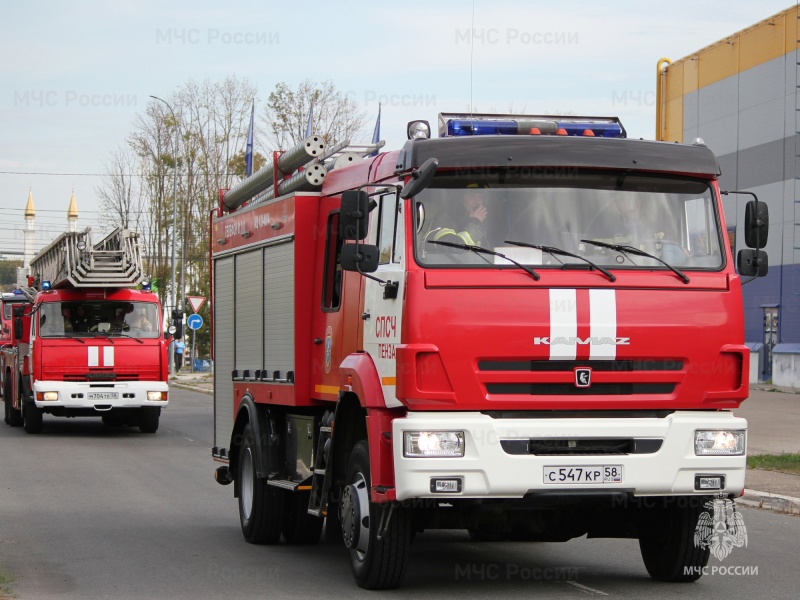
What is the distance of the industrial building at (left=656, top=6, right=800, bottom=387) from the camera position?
110 feet

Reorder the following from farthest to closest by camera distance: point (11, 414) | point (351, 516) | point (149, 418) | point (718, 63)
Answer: point (718, 63) → point (11, 414) → point (149, 418) → point (351, 516)

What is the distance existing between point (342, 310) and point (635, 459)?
2.34 metres

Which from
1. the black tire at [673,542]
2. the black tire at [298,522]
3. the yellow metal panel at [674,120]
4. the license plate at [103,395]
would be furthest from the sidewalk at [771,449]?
the yellow metal panel at [674,120]

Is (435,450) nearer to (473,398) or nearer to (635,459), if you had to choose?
(473,398)

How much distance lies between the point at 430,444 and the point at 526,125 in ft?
7.85

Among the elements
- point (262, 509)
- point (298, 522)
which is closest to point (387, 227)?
point (262, 509)

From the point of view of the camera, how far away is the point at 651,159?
26.1 ft

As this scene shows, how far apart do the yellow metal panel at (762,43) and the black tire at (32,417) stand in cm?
2098

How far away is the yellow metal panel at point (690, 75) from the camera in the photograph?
126ft

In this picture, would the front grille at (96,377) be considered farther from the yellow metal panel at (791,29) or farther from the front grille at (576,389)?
the yellow metal panel at (791,29)

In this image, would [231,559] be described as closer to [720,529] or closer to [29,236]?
[720,529]

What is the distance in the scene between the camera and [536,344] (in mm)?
7484

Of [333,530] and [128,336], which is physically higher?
[128,336]

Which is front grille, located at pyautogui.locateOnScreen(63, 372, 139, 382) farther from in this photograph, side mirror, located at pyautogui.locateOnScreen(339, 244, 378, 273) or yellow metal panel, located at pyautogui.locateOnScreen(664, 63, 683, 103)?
yellow metal panel, located at pyautogui.locateOnScreen(664, 63, 683, 103)
